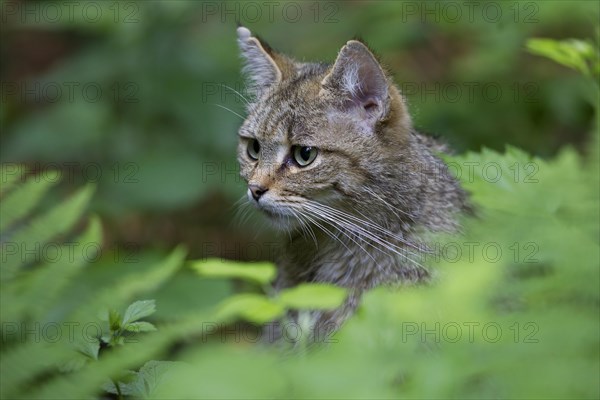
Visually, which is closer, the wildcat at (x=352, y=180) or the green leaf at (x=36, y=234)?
the green leaf at (x=36, y=234)

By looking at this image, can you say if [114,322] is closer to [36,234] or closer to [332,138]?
[36,234]

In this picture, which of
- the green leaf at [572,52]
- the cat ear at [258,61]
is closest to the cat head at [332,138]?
the cat ear at [258,61]

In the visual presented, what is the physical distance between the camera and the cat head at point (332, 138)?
414 centimetres

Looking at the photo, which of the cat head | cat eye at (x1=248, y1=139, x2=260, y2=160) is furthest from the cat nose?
cat eye at (x1=248, y1=139, x2=260, y2=160)

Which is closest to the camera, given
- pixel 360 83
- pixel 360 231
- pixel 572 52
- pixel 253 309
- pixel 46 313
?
pixel 253 309

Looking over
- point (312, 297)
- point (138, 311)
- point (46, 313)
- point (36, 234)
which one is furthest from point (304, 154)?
point (312, 297)

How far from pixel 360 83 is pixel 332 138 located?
31 centimetres

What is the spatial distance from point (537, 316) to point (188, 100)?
19.3 ft

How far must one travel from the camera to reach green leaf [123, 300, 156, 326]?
7.82 ft

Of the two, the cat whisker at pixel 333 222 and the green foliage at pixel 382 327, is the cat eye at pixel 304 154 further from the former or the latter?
the green foliage at pixel 382 327

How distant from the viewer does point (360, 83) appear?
420 centimetres

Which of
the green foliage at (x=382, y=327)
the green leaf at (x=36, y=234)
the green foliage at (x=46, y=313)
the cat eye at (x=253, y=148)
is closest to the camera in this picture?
the green foliage at (x=382, y=327)

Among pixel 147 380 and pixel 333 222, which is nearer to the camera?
pixel 147 380

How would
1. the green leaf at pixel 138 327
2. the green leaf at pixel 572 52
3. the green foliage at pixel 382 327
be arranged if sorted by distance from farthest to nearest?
the green leaf at pixel 572 52
the green leaf at pixel 138 327
the green foliage at pixel 382 327
